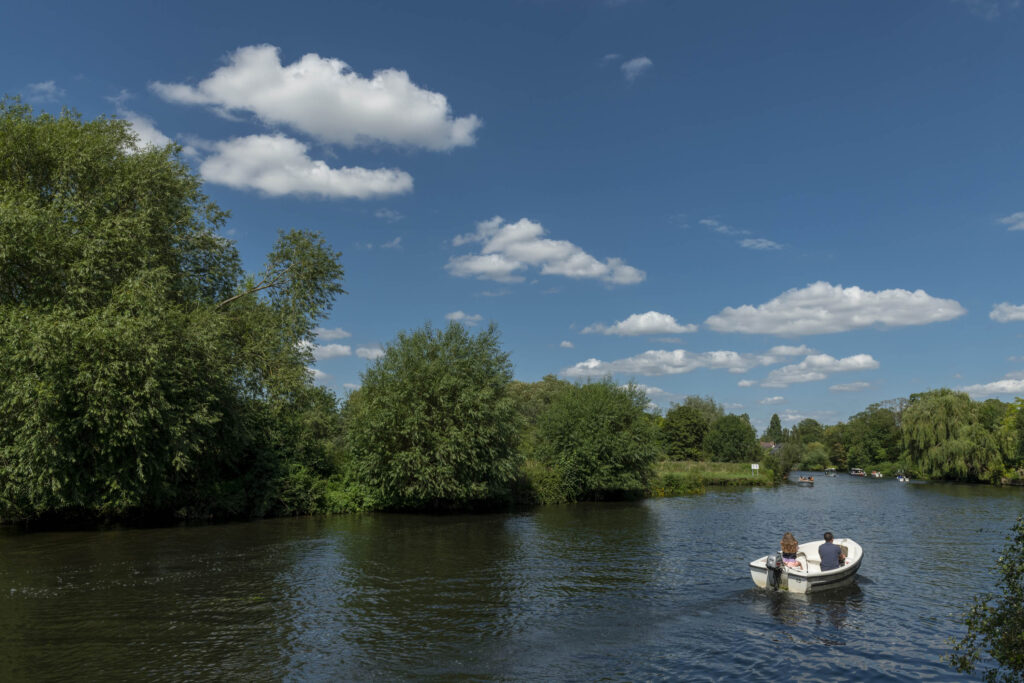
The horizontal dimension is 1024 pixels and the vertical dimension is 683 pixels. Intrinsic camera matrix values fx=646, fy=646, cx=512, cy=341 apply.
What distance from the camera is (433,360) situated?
144ft

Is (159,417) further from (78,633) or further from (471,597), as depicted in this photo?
(471,597)

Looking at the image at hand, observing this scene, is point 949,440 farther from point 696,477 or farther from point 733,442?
point 696,477

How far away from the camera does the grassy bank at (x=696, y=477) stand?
6606 cm

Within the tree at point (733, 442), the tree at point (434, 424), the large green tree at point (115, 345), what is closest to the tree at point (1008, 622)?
the large green tree at point (115, 345)

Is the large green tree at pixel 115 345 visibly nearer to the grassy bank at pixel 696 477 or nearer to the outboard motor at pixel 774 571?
the outboard motor at pixel 774 571

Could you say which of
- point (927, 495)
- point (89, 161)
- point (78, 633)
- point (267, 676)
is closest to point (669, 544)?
point (267, 676)

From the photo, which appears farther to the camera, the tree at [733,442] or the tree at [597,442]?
the tree at [733,442]

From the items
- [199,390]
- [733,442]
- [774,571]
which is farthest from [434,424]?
[733,442]

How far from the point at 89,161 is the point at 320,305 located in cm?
1819

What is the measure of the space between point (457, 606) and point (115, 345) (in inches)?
749

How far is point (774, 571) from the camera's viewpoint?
21375 mm

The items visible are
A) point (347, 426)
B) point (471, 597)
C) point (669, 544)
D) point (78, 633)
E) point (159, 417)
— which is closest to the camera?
point (78, 633)

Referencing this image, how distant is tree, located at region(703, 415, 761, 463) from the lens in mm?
104375

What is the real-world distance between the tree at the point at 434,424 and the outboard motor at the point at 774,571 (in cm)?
2264
